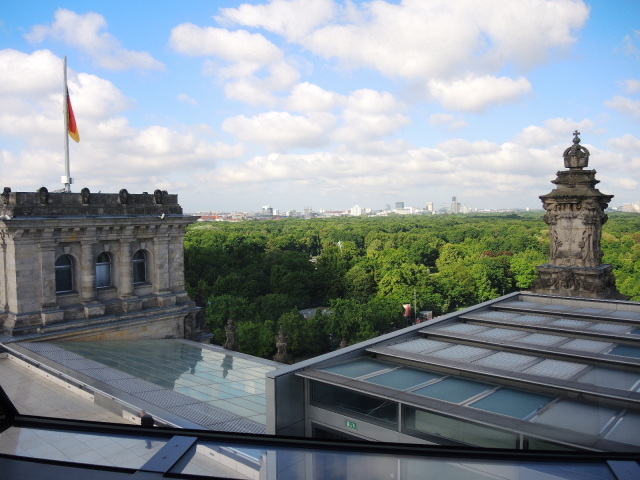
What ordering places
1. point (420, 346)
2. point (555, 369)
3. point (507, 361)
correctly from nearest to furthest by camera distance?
point (555, 369)
point (507, 361)
point (420, 346)

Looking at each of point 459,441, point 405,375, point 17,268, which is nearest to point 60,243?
point 17,268

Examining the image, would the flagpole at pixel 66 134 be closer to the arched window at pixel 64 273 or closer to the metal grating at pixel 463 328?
the arched window at pixel 64 273

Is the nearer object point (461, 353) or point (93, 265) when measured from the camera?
point (461, 353)

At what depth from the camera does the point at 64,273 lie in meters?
24.5

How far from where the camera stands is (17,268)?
22.6 m

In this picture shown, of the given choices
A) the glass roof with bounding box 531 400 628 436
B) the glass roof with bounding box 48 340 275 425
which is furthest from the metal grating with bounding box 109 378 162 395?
the glass roof with bounding box 531 400 628 436

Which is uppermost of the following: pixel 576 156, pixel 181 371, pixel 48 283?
pixel 576 156

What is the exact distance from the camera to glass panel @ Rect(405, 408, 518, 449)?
7532 mm

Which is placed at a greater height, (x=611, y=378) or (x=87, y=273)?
(x=87, y=273)

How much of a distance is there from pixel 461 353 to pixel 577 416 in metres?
3.65

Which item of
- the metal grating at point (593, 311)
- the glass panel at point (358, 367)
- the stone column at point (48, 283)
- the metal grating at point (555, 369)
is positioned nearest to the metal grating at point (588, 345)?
the metal grating at point (555, 369)

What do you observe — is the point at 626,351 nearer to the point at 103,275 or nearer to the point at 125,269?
the point at 125,269

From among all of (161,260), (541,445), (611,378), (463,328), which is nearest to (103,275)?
(161,260)

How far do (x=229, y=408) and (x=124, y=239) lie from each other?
43.4 feet
